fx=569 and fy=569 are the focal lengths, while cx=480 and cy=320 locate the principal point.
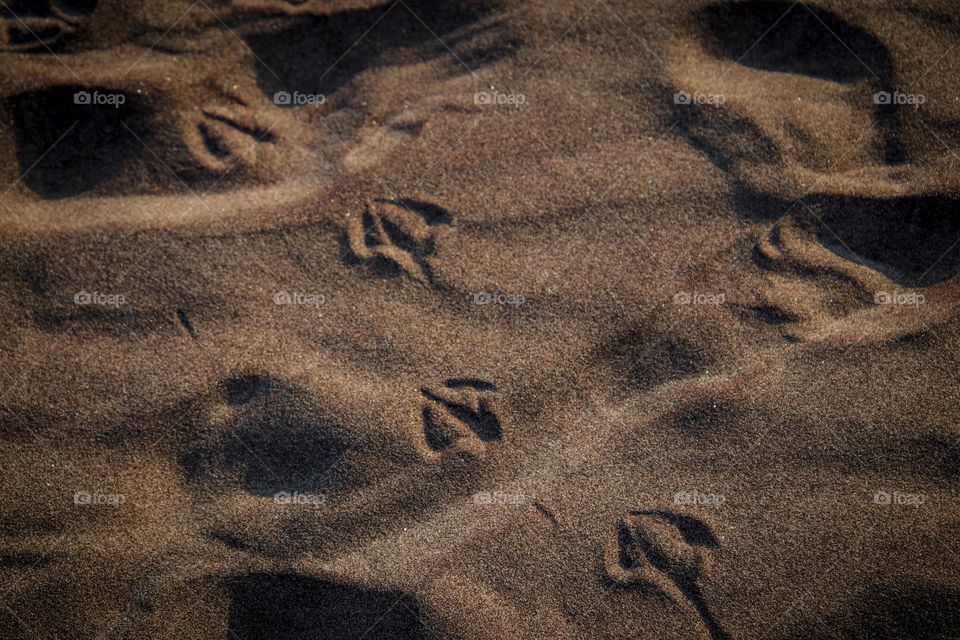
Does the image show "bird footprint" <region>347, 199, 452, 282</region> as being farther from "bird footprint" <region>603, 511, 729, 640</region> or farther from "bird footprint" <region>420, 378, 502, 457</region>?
"bird footprint" <region>603, 511, 729, 640</region>

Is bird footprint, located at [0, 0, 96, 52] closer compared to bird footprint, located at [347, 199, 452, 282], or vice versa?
bird footprint, located at [347, 199, 452, 282]

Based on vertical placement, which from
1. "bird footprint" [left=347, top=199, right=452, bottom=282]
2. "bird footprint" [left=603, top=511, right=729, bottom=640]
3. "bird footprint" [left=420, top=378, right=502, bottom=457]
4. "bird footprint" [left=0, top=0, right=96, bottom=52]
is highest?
"bird footprint" [left=0, top=0, right=96, bottom=52]

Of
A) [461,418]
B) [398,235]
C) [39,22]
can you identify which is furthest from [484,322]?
[39,22]

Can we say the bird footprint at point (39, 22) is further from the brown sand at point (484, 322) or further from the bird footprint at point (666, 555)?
the bird footprint at point (666, 555)

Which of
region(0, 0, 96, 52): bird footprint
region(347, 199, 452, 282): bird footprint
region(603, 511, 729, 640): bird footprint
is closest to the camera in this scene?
region(603, 511, 729, 640): bird footprint

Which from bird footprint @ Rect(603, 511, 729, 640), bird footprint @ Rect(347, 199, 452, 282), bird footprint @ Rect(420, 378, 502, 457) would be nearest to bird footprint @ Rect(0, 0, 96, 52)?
bird footprint @ Rect(347, 199, 452, 282)

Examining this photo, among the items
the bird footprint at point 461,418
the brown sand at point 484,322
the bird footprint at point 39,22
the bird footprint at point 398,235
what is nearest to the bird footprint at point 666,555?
the brown sand at point 484,322

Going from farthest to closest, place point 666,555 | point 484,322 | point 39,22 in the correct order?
point 39,22
point 484,322
point 666,555

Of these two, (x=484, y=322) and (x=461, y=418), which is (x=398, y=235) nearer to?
(x=484, y=322)

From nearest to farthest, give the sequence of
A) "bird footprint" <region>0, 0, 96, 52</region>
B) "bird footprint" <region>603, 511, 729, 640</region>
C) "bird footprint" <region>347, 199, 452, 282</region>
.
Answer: "bird footprint" <region>603, 511, 729, 640</region> → "bird footprint" <region>347, 199, 452, 282</region> → "bird footprint" <region>0, 0, 96, 52</region>
